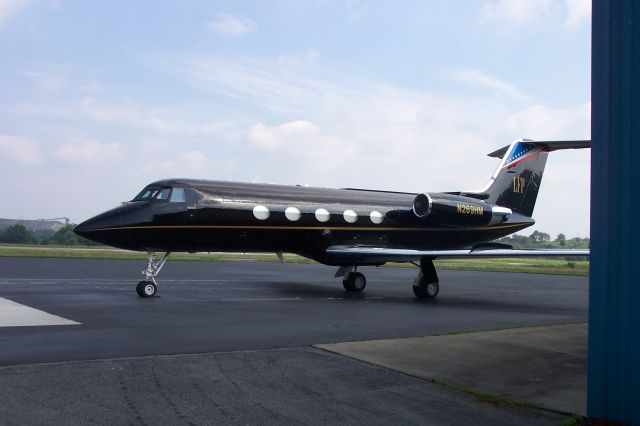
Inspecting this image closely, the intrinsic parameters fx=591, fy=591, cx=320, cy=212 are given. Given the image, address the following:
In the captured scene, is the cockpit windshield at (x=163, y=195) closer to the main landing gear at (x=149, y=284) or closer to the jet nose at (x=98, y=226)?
Answer: the jet nose at (x=98, y=226)

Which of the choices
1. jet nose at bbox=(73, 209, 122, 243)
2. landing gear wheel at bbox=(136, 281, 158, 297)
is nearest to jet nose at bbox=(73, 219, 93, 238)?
jet nose at bbox=(73, 209, 122, 243)

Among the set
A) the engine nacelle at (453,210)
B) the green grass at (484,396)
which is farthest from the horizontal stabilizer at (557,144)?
the green grass at (484,396)

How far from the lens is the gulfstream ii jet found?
15.1m

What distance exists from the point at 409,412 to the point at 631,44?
12.2ft

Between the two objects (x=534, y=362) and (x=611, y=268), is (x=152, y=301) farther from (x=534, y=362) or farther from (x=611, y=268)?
(x=611, y=268)

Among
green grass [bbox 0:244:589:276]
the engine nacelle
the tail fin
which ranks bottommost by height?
green grass [bbox 0:244:589:276]

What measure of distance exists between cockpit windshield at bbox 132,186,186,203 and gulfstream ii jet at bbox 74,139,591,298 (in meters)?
0.03

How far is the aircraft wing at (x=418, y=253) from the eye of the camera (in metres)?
15.7

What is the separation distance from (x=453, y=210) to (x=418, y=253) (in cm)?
343

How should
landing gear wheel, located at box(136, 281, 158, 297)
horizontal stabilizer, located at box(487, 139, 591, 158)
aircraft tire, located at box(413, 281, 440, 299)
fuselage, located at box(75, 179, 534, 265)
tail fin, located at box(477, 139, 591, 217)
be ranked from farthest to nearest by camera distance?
tail fin, located at box(477, 139, 591, 217) < horizontal stabilizer, located at box(487, 139, 591, 158) < aircraft tire, located at box(413, 281, 440, 299) < fuselage, located at box(75, 179, 534, 265) < landing gear wheel, located at box(136, 281, 158, 297)

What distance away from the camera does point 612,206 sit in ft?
16.8

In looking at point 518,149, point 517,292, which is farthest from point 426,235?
point 518,149

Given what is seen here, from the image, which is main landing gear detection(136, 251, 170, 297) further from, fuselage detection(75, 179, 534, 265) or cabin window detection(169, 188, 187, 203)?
cabin window detection(169, 188, 187, 203)

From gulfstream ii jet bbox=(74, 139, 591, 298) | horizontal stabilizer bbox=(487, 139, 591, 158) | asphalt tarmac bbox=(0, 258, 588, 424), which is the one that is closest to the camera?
asphalt tarmac bbox=(0, 258, 588, 424)
